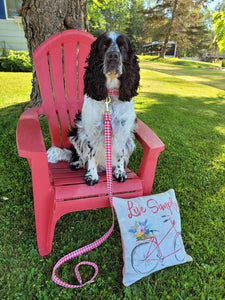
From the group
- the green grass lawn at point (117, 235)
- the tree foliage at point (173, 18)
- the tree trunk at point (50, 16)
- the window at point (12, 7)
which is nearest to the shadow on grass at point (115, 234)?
the green grass lawn at point (117, 235)

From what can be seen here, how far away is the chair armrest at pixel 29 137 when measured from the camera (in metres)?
1.49

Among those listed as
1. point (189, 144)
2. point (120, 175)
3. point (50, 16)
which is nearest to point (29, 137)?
point (120, 175)

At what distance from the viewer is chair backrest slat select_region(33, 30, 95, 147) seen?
2446 millimetres

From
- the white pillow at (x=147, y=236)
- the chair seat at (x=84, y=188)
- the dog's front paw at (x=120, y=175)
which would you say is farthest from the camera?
the dog's front paw at (x=120, y=175)

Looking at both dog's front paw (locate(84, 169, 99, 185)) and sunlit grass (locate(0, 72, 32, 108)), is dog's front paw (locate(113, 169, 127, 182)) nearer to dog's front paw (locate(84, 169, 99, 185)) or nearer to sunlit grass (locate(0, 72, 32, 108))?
dog's front paw (locate(84, 169, 99, 185))

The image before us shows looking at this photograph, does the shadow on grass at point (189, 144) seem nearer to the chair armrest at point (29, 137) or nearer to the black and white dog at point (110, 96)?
the black and white dog at point (110, 96)

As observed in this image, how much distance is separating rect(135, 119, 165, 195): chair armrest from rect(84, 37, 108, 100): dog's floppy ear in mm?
483

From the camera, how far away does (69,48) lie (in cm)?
251

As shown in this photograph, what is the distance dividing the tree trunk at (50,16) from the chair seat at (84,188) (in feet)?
6.78

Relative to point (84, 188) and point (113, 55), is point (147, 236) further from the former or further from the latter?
point (113, 55)

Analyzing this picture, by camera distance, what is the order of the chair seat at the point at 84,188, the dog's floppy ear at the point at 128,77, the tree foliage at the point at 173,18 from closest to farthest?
the chair seat at the point at 84,188 → the dog's floppy ear at the point at 128,77 → the tree foliage at the point at 173,18

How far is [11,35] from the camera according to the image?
10.3 metres

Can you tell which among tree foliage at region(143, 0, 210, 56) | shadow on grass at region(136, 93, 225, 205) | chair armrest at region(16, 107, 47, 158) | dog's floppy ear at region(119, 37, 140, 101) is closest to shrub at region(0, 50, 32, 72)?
shadow on grass at region(136, 93, 225, 205)

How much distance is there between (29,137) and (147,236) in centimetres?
112
